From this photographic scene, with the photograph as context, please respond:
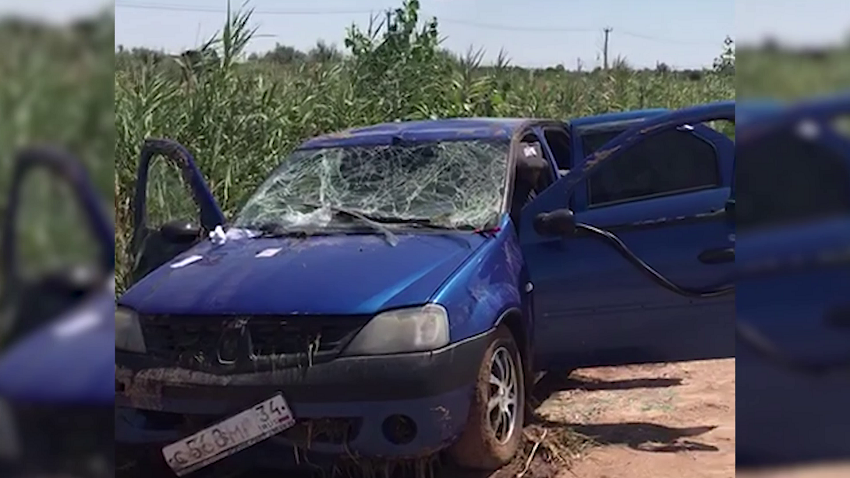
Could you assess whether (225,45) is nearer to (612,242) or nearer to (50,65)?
(612,242)

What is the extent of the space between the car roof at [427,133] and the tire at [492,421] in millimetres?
1249

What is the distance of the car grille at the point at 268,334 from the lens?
312cm

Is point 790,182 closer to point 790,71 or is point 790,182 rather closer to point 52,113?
point 790,71

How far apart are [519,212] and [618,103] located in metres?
9.01

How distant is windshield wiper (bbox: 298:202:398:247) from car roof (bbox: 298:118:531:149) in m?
0.55

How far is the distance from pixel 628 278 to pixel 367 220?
48.2 inches

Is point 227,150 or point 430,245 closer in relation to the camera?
point 430,245

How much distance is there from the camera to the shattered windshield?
397 cm

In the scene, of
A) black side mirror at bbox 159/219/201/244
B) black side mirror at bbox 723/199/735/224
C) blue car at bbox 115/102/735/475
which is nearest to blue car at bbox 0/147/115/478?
blue car at bbox 115/102/735/475

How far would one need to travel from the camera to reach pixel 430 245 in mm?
3598

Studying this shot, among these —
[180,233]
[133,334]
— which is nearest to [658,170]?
[180,233]

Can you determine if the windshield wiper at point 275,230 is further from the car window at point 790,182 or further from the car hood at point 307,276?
the car window at point 790,182

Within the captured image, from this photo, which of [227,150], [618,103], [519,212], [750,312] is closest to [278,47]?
[227,150]

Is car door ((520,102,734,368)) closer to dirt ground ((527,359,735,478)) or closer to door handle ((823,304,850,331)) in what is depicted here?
dirt ground ((527,359,735,478))
